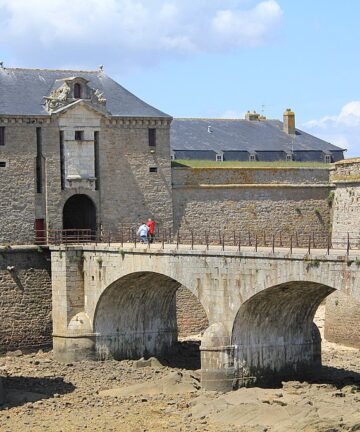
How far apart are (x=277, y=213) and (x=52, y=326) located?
1092 centimetres

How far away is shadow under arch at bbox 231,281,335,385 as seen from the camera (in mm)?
34594

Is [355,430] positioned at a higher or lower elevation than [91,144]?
lower

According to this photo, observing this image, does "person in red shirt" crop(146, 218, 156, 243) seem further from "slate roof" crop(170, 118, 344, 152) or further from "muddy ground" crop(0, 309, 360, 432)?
"slate roof" crop(170, 118, 344, 152)

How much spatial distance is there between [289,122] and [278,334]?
23.2 meters

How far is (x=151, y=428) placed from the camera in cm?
3162

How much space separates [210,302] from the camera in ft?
116

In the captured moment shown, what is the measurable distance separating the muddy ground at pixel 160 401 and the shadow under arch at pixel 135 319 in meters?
1.30

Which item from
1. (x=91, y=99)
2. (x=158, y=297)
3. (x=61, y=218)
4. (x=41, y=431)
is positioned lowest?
(x=41, y=431)

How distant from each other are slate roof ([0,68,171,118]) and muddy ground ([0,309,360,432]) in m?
10.0

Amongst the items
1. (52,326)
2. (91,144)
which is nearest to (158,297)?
(52,326)

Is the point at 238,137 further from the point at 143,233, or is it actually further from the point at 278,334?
the point at 278,334

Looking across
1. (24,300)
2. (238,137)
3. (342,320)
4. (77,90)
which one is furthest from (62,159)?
(238,137)

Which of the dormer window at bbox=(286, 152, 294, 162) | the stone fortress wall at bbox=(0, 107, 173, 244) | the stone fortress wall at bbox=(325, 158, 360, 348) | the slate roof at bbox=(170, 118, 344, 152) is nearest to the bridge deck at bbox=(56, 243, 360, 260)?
the stone fortress wall at bbox=(0, 107, 173, 244)

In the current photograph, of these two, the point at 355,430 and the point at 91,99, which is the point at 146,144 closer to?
the point at 91,99
